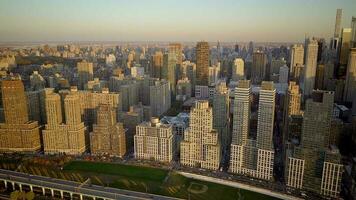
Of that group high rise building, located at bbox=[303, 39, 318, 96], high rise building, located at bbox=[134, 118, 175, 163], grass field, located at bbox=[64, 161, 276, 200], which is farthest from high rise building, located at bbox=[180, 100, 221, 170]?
high rise building, located at bbox=[303, 39, 318, 96]

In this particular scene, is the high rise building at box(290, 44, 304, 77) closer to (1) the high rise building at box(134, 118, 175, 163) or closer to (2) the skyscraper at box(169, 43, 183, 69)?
(2) the skyscraper at box(169, 43, 183, 69)

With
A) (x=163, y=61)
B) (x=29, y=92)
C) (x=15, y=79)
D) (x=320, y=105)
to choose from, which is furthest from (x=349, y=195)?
(x=163, y=61)

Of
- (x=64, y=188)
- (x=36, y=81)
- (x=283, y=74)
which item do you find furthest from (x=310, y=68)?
(x=36, y=81)

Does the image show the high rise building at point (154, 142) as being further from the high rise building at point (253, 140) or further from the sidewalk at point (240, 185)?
the high rise building at point (253, 140)

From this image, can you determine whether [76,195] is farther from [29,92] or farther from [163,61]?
[163,61]

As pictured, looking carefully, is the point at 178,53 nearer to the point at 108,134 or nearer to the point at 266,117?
the point at 108,134

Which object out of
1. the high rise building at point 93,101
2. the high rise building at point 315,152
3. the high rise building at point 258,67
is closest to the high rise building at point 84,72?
the high rise building at point 93,101
